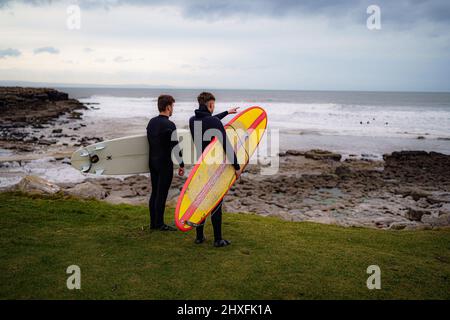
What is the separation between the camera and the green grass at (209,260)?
141 inches

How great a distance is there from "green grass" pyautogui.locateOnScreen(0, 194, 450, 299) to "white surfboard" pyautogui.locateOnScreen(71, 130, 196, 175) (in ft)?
2.66

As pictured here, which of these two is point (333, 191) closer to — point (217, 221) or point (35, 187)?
point (217, 221)

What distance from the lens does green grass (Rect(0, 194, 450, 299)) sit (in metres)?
3.58

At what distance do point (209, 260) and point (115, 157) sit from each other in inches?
111

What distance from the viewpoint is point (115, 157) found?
6098mm

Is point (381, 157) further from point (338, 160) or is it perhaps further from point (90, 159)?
point (90, 159)

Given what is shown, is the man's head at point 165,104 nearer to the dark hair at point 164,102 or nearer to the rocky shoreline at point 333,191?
the dark hair at point 164,102

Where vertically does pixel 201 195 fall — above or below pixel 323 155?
above

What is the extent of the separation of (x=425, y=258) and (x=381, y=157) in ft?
46.7

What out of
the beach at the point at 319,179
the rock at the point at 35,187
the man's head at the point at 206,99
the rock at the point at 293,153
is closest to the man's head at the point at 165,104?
the man's head at the point at 206,99

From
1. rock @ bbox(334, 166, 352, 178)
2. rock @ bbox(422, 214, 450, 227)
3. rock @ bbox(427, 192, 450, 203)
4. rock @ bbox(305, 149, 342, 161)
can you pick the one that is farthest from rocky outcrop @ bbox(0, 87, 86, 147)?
rock @ bbox(427, 192, 450, 203)

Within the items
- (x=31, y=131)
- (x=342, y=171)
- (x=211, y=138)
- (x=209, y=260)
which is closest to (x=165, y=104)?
(x=211, y=138)

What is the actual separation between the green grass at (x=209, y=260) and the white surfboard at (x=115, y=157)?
81 centimetres

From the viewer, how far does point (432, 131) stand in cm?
2683
